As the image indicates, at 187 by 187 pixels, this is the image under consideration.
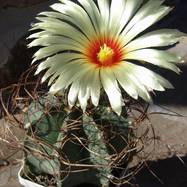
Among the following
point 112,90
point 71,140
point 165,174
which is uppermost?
point 112,90

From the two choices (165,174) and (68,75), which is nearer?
(68,75)

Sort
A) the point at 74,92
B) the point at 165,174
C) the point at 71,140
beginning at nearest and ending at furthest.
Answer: the point at 74,92 → the point at 71,140 → the point at 165,174

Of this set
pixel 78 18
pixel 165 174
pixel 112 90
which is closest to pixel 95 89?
pixel 112 90

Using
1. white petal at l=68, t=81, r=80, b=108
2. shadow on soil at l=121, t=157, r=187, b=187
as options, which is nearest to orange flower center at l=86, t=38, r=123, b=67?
white petal at l=68, t=81, r=80, b=108

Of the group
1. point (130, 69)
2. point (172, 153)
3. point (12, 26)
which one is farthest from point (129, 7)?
point (12, 26)

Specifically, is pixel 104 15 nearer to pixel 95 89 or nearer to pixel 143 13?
pixel 143 13

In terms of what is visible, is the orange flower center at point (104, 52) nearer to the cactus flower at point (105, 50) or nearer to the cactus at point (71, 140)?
the cactus flower at point (105, 50)
